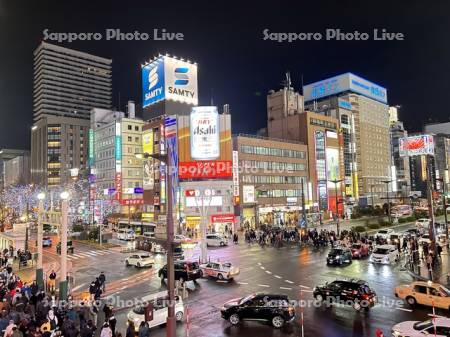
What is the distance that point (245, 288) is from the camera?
24.6 meters

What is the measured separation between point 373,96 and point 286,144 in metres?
68.5

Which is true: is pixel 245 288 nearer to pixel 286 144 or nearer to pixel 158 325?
pixel 158 325

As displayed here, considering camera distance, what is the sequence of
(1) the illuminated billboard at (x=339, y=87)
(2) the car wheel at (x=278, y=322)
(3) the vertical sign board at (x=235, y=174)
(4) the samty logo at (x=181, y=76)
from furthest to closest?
(1) the illuminated billboard at (x=339, y=87), (4) the samty logo at (x=181, y=76), (3) the vertical sign board at (x=235, y=174), (2) the car wheel at (x=278, y=322)

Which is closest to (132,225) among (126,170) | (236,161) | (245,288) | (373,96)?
(236,161)

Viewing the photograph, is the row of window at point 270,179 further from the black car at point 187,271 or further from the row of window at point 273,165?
the black car at point 187,271

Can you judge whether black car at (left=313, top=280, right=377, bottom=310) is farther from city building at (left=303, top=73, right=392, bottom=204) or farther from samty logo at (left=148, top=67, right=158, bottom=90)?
city building at (left=303, top=73, right=392, bottom=204)

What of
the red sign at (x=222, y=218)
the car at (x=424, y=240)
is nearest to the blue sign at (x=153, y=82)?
the red sign at (x=222, y=218)

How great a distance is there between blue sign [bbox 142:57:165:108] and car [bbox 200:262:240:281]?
56.1 meters

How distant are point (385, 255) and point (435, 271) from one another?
15.7 feet

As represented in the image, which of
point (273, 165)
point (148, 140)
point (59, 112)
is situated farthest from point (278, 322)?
point (59, 112)

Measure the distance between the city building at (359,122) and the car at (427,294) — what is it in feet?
309

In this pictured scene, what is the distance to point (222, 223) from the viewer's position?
219ft

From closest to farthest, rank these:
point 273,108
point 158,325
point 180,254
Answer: point 158,325, point 180,254, point 273,108

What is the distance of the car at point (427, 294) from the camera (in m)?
19.4
